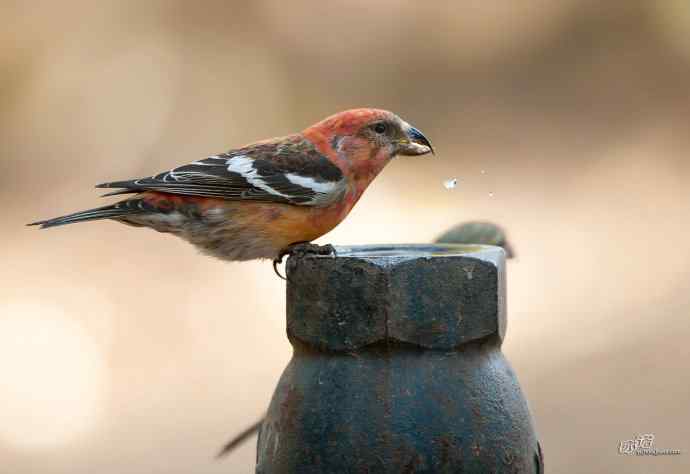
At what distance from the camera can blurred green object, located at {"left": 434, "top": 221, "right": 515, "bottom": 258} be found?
566cm

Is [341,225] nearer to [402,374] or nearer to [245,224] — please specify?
[245,224]

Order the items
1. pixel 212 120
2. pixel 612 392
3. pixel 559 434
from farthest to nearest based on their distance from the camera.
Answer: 1. pixel 212 120
2. pixel 612 392
3. pixel 559 434

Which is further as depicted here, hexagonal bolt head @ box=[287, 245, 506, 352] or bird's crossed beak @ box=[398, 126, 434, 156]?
bird's crossed beak @ box=[398, 126, 434, 156]

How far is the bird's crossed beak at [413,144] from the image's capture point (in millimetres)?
4996

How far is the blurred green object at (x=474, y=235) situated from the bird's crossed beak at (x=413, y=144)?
0.72 metres

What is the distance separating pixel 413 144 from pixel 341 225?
3.73 meters

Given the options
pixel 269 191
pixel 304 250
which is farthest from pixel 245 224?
pixel 304 250

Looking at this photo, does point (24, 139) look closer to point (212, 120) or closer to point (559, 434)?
point (212, 120)

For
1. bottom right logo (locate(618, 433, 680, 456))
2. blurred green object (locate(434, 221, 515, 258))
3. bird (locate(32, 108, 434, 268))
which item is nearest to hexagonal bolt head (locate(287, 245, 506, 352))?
bird (locate(32, 108, 434, 268))

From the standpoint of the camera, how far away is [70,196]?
9.08 metres

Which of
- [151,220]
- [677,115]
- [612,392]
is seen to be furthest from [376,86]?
[151,220]

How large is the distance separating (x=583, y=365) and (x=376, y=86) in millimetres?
3025

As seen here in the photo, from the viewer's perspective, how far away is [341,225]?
8.72 metres

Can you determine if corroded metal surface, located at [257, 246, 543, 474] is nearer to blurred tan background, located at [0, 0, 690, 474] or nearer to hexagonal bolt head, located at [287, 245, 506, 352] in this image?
hexagonal bolt head, located at [287, 245, 506, 352]
